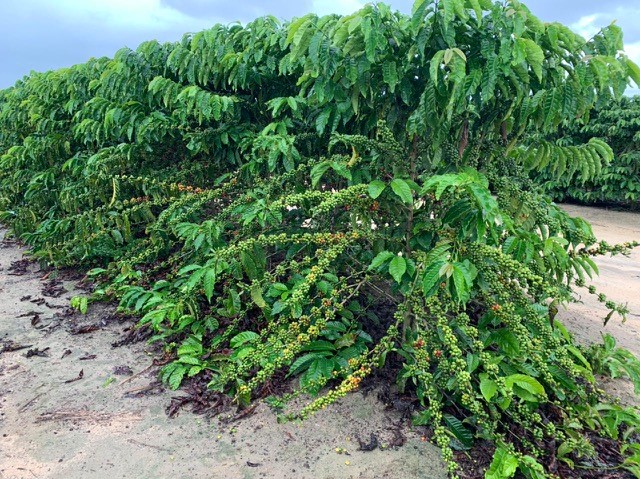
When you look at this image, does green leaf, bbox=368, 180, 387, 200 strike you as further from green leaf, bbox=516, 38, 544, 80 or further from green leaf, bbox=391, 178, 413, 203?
green leaf, bbox=516, 38, 544, 80

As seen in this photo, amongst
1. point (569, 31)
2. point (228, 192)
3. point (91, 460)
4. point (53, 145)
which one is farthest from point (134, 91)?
point (569, 31)

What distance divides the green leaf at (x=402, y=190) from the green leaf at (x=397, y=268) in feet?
0.94

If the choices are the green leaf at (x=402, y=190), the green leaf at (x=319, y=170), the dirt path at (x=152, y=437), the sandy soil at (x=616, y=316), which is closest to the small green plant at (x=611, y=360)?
the sandy soil at (x=616, y=316)

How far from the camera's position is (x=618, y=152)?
9555 millimetres

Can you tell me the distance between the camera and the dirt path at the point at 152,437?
7.29 feet

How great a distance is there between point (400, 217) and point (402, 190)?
0.39 meters

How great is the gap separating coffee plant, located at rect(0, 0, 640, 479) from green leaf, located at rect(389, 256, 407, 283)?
0.01m

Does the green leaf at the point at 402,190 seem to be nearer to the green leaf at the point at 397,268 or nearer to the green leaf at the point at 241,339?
the green leaf at the point at 397,268

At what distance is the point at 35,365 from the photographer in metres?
3.14

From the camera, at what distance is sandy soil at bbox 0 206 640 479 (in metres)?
2.23

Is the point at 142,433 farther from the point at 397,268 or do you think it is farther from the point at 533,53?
the point at 533,53

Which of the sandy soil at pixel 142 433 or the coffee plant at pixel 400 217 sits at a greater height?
the coffee plant at pixel 400 217

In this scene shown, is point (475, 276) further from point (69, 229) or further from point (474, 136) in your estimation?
point (69, 229)

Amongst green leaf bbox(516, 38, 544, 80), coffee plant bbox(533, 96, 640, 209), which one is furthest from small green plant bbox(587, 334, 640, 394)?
coffee plant bbox(533, 96, 640, 209)
